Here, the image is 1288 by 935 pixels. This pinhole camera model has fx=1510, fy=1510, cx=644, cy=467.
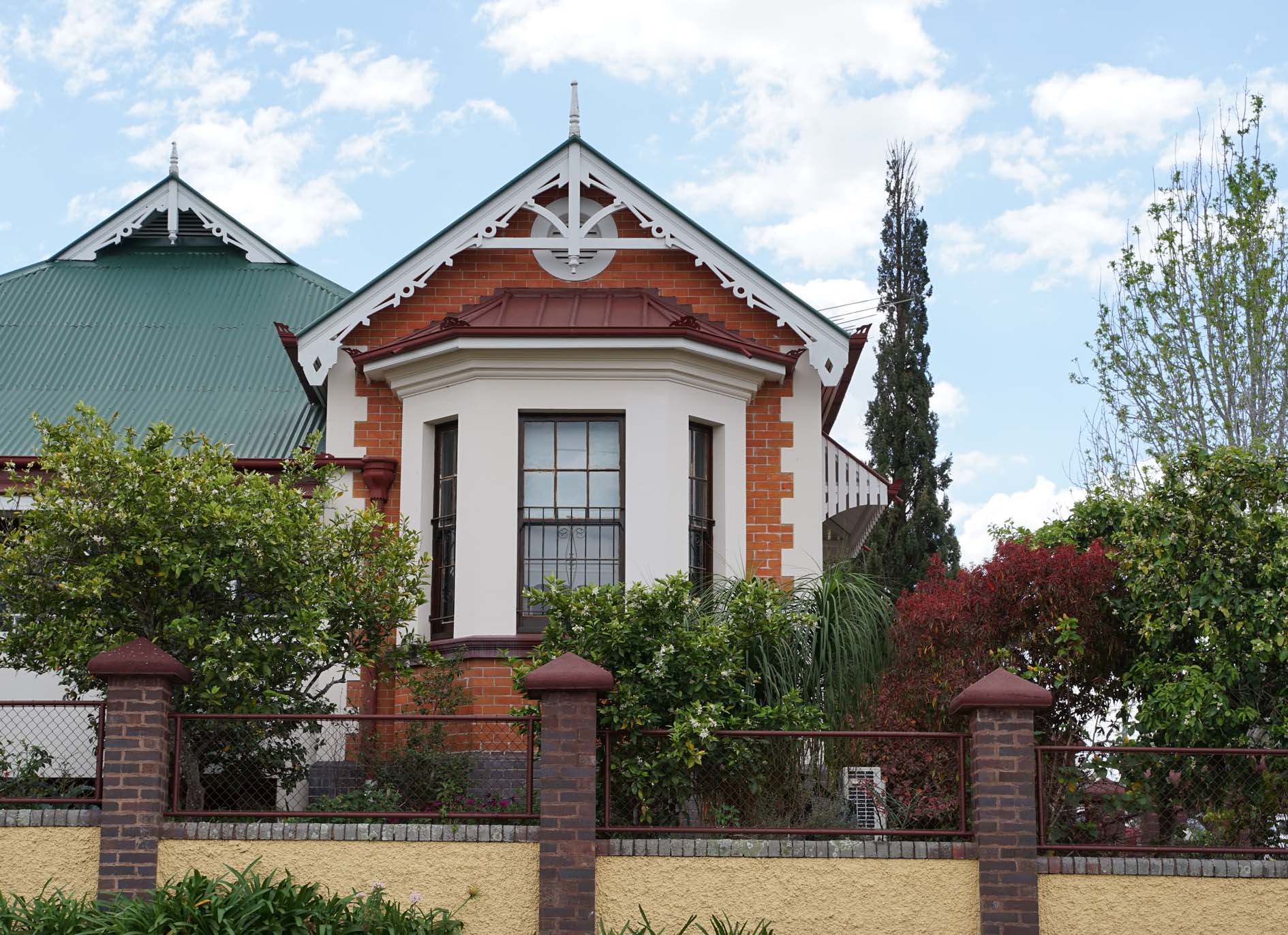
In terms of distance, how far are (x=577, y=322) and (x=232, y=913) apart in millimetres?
5921

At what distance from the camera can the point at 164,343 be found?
15.8 meters

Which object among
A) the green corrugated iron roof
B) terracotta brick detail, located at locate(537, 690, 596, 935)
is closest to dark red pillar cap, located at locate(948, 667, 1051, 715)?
terracotta brick detail, located at locate(537, 690, 596, 935)

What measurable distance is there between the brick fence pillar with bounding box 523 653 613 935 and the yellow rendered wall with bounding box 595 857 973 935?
159 millimetres

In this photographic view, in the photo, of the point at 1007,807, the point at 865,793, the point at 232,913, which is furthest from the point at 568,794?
the point at 1007,807

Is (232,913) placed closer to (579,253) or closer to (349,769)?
(349,769)

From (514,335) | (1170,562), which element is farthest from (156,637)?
(1170,562)

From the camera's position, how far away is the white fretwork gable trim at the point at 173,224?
16.9 m

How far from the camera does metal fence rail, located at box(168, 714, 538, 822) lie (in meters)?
9.61

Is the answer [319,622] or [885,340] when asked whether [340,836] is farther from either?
[885,340]

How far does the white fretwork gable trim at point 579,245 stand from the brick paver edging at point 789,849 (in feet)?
16.6

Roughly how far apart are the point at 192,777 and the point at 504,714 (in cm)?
298

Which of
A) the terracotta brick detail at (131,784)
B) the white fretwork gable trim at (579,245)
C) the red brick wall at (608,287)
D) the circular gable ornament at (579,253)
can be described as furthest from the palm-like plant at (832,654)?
the terracotta brick detail at (131,784)

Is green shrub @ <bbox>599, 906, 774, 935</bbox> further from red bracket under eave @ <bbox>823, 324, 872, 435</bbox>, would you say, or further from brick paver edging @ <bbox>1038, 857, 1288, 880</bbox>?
red bracket under eave @ <bbox>823, 324, 872, 435</bbox>

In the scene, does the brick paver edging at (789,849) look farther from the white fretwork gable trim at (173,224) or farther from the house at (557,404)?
the white fretwork gable trim at (173,224)
